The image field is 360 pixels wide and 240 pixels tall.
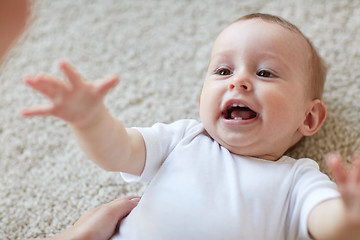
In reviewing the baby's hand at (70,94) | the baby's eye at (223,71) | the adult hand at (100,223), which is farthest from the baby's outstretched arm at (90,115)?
the baby's eye at (223,71)

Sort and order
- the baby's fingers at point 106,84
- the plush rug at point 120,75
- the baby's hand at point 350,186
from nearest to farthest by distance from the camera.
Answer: the baby's hand at point 350,186, the baby's fingers at point 106,84, the plush rug at point 120,75

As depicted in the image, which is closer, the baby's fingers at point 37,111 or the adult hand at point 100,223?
the baby's fingers at point 37,111

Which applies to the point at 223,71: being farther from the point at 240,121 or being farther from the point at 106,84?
the point at 106,84

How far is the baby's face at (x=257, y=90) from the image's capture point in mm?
936

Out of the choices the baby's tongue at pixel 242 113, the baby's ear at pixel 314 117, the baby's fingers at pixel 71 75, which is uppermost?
the baby's fingers at pixel 71 75

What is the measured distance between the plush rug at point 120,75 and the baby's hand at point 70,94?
0.45 metres

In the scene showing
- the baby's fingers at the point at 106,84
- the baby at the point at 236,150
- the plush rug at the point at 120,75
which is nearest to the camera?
the baby's fingers at the point at 106,84

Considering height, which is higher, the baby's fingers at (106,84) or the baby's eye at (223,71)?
the baby's fingers at (106,84)

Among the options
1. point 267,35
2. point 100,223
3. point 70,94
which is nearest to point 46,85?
point 70,94

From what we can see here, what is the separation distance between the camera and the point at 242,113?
97cm

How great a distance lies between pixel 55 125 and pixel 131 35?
1.29 feet

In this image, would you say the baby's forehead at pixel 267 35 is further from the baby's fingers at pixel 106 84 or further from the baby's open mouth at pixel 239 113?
the baby's fingers at pixel 106 84

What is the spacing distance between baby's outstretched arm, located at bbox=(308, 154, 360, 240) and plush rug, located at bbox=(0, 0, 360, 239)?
1.11 feet

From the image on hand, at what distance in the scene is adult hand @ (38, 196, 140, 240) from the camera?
984mm
